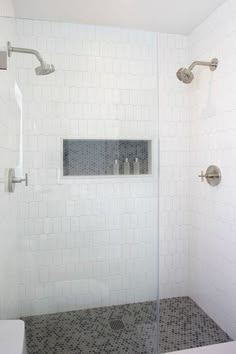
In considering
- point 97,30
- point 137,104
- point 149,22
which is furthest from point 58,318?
point 149,22

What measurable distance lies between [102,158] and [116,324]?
4.26 feet

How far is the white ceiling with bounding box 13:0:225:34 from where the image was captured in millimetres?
2105

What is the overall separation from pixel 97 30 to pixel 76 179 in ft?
3.92

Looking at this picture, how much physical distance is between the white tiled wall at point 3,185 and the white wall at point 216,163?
5.17 ft

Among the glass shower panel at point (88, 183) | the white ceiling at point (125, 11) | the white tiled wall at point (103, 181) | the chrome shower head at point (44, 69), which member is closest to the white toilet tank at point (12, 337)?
the white tiled wall at point (103, 181)

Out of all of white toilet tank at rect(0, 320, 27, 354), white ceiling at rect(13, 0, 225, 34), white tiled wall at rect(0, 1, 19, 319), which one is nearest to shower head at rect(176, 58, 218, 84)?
white ceiling at rect(13, 0, 225, 34)

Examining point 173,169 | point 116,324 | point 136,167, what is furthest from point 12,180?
point 173,169

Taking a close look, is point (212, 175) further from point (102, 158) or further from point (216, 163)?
point (102, 158)

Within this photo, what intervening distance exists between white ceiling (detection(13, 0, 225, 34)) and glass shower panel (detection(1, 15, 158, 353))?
0.43 ft

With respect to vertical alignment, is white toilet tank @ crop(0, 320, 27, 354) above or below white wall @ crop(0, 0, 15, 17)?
below

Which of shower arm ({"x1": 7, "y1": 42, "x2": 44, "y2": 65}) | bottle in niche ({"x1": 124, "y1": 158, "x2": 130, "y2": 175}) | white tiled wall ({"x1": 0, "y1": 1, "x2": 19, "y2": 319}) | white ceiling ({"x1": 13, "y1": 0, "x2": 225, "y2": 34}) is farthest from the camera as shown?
bottle in niche ({"x1": 124, "y1": 158, "x2": 130, "y2": 175})

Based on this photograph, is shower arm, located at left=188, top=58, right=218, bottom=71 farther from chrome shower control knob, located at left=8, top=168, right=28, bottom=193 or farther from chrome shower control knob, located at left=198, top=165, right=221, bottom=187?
chrome shower control knob, located at left=8, top=168, right=28, bottom=193

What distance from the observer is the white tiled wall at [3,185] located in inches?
70.1

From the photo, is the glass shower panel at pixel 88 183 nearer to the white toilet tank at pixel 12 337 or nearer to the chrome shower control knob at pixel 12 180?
the chrome shower control knob at pixel 12 180
